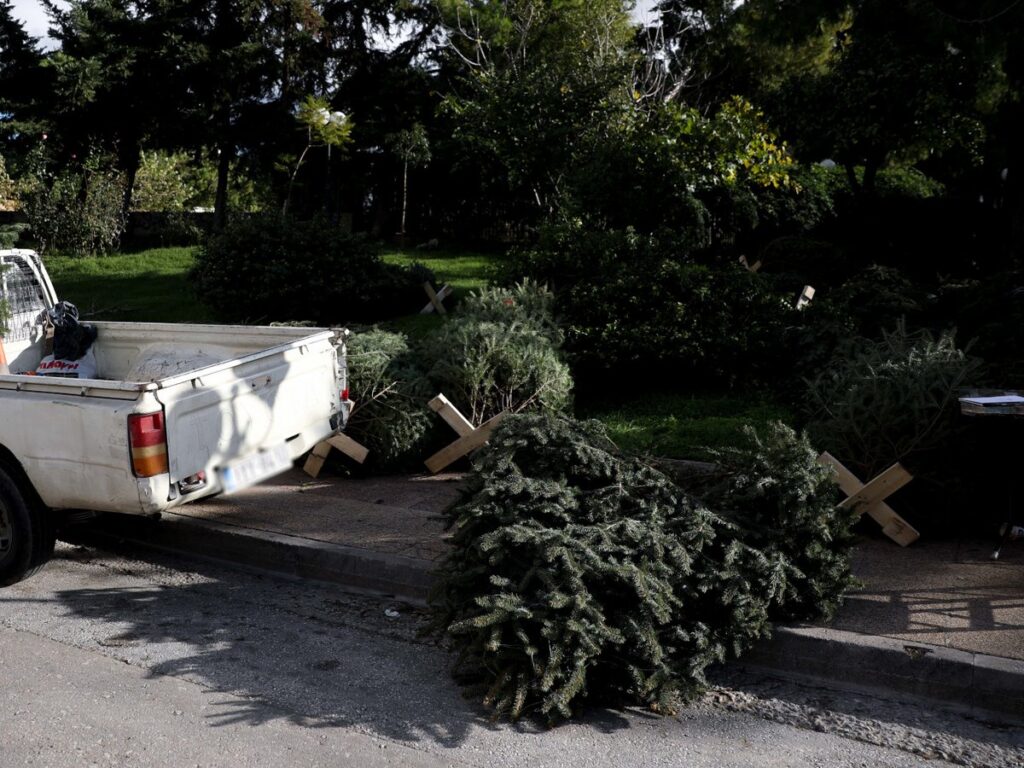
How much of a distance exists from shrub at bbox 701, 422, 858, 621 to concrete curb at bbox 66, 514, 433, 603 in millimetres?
1798

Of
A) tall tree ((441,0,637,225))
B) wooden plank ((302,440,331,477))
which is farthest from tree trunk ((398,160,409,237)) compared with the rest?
wooden plank ((302,440,331,477))

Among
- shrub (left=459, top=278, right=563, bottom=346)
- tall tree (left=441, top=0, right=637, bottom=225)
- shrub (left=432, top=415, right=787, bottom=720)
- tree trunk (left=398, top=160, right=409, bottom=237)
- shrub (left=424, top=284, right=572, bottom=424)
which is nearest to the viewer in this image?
shrub (left=432, top=415, right=787, bottom=720)

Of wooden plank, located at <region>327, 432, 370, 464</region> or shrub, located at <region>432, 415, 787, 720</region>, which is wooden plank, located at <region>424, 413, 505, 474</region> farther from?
shrub, located at <region>432, 415, 787, 720</region>

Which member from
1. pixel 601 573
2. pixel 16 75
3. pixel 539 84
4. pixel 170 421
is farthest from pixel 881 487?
pixel 16 75

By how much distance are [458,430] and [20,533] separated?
3035 millimetres

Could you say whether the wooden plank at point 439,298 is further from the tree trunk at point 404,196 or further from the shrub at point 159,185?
the shrub at point 159,185

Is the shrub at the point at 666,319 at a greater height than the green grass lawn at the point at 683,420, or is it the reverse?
the shrub at the point at 666,319

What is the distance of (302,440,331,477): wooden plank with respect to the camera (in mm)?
7473

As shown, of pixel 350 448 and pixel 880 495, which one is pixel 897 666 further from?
pixel 350 448

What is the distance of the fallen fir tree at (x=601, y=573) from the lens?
4.15 m

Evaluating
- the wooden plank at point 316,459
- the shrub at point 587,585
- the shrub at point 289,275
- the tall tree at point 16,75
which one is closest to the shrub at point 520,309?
the wooden plank at point 316,459

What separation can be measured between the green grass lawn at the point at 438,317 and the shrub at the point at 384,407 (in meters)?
1.61

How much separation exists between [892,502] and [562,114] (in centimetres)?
885

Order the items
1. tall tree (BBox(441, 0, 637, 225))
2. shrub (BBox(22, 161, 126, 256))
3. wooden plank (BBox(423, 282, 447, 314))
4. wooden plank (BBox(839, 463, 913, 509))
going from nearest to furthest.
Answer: wooden plank (BBox(839, 463, 913, 509)), wooden plank (BBox(423, 282, 447, 314)), tall tree (BBox(441, 0, 637, 225)), shrub (BBox(22, 161, 126, 256))
